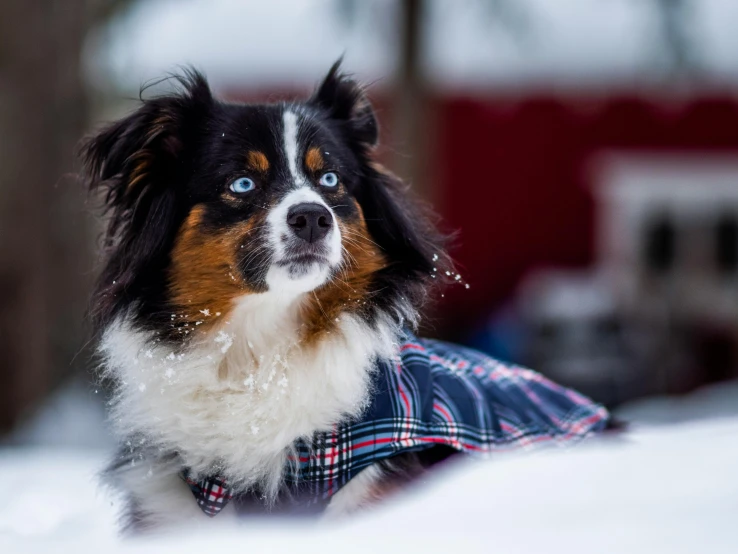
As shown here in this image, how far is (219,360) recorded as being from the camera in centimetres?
238

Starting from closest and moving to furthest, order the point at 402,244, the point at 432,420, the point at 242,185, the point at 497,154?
the point at 432,420 → the point at 242,185 → the point at 402,244 → the point at 497,154

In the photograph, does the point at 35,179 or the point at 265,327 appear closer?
the point at 265,327

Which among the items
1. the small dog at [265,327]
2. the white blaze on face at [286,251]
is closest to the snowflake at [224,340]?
the small dog at [265,327]

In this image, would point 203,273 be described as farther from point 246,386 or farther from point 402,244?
point 402,244

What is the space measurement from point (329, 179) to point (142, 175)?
2.01 feet

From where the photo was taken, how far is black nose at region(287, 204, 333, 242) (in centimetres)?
232

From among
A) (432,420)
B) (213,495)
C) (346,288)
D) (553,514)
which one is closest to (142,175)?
(346,288)

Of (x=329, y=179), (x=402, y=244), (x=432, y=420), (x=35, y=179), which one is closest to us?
(x=432, y=420)

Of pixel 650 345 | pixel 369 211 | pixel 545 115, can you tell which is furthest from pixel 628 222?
pixel 369 211

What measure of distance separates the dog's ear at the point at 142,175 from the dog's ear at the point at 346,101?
1.54ft

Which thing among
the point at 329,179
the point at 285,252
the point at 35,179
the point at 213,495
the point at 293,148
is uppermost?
the point at 293,148

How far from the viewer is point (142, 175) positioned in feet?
8.45

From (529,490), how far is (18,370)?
5319 mm

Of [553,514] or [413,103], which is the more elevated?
[413,103]
